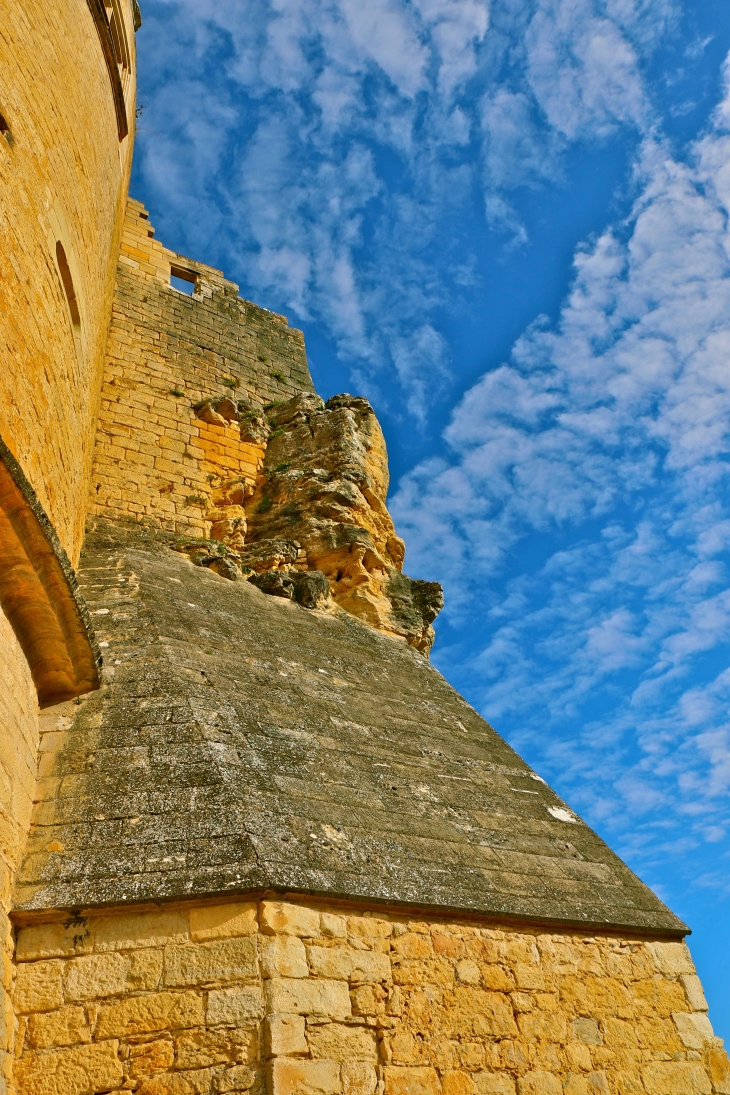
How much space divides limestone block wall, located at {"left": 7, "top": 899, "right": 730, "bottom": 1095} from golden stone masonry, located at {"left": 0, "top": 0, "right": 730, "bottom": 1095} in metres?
0.01

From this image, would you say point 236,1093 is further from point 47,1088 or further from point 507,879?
point 507,879

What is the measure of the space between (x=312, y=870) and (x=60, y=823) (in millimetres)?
1084

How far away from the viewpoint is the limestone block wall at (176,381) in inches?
281

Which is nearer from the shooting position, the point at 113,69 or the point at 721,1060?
the point at 721,1060

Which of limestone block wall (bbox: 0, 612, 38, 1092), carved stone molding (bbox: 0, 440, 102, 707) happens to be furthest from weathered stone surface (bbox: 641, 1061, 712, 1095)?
carved stone molding (bbox: 0, 440, 102, 707)

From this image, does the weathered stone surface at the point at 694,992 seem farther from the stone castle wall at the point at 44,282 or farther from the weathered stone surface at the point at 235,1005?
the stone castle wall at the point at 44,282

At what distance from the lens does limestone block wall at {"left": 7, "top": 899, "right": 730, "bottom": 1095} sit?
2955 millimetres

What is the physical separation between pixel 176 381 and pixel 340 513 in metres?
2.13

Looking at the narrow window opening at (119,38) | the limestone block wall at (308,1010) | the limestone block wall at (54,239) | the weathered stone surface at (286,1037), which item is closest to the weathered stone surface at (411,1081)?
the limestone block wall at (308,1010)

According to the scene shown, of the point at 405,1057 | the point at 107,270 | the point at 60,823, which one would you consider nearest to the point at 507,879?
the point at 405,1057

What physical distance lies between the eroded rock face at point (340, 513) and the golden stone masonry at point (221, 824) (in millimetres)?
418

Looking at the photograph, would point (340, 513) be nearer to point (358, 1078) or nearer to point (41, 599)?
point (41, 599)

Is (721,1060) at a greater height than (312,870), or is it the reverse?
(312,870)

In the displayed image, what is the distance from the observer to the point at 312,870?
3.49 metres
